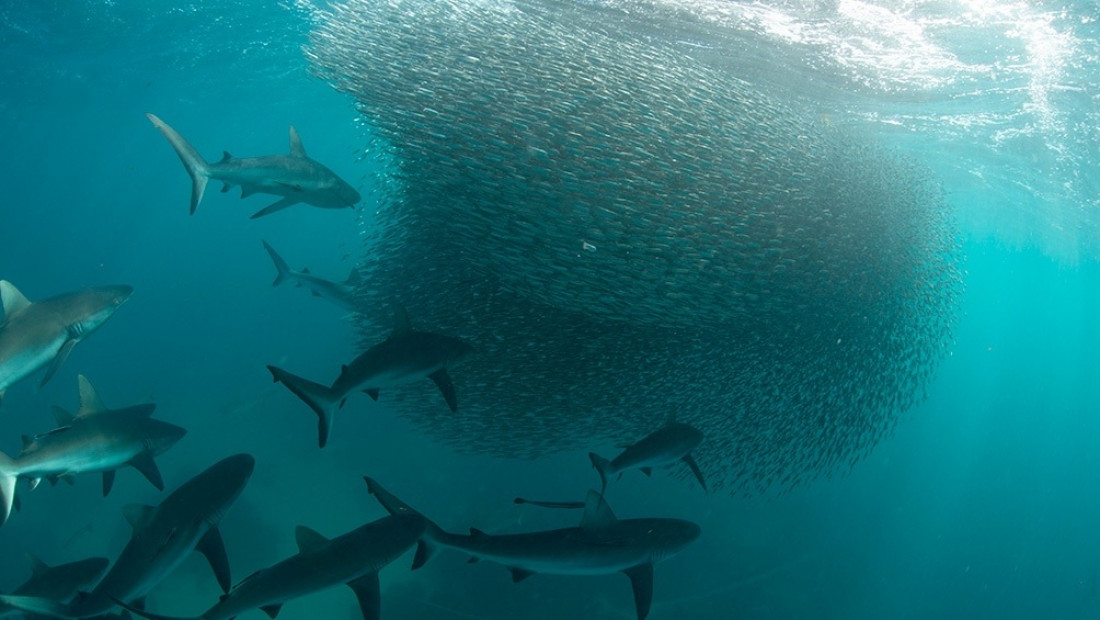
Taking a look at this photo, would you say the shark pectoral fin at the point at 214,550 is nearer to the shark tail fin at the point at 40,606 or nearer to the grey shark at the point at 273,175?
the shark tail fin at the point at 40,606

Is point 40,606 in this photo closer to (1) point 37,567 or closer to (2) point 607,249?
(1) point 37,567

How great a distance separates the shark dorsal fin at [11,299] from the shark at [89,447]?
2.26ft

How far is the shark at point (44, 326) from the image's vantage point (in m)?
4.25

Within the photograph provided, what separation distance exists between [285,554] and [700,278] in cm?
981

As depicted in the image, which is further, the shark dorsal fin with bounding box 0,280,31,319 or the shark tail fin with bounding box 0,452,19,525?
the shark dorsal fin with bounding box 0,280,31,319

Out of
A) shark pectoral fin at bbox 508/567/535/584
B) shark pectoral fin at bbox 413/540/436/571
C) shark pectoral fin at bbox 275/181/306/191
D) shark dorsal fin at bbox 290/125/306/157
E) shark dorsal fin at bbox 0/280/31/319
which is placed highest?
shark dorsal fin at bbox 290/125/306/157

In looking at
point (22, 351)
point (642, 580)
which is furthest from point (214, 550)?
point (642, 580)

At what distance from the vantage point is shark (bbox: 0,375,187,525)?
4230mm

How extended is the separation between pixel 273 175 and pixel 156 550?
16.6ft

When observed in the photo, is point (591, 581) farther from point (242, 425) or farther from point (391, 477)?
point (242, 425)

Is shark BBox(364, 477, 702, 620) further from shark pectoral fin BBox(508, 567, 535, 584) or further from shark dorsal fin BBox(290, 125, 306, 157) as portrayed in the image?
shark dorsal fin BBox(290, 125, 306, 157)

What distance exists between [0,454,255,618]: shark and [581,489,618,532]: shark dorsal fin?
7.36 ft

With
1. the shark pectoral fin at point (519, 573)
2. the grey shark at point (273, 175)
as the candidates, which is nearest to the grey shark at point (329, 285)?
the grey shark at point (273, 175)

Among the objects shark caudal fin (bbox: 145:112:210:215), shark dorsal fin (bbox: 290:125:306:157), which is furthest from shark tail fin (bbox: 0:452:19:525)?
shark dorsal fin (bbox: 290:125:306:157)
